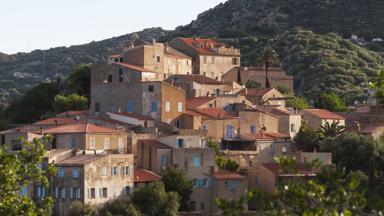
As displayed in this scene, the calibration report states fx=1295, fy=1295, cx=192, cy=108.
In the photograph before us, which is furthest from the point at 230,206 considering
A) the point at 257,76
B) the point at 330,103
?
the point at 257,76

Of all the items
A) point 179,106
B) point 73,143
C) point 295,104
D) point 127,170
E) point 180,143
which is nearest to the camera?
point 127,170

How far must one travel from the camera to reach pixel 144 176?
75812 mm

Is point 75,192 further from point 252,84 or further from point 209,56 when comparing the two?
point 209,56

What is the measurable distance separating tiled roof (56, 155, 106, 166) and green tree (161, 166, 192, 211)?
419cm

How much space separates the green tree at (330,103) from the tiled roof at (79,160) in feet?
114

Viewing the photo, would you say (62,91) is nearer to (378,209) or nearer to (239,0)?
(378,209)

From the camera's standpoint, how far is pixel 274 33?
16375cm

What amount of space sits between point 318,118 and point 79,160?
24811mm

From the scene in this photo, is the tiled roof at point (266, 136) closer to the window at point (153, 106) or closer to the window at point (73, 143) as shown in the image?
the window at point (153, 106)

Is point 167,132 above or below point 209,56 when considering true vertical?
below

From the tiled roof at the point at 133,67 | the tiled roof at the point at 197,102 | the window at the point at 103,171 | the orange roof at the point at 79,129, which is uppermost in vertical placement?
the tiled roof at the point at 133,67

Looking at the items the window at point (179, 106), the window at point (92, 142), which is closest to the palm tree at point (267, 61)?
the window at point (179, 106)

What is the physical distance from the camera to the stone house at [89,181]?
72.4m

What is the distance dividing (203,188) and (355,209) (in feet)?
146
